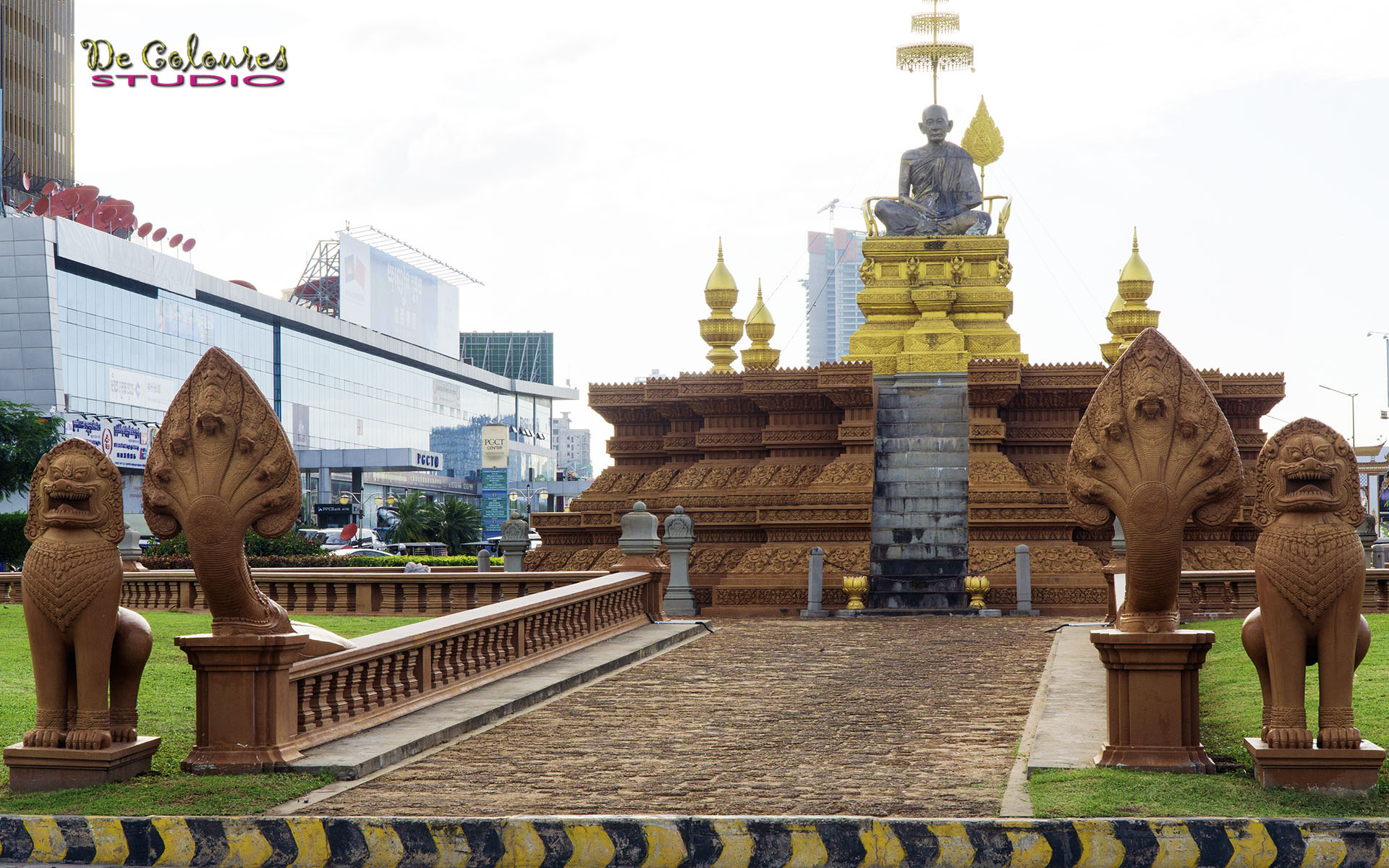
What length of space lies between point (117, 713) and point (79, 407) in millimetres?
65472

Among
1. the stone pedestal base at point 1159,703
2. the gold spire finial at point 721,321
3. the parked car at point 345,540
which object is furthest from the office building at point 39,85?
the stone pedestal base at point 1159,703

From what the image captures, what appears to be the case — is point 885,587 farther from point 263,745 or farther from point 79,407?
point 79,407

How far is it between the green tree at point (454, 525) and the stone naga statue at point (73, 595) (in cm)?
3522

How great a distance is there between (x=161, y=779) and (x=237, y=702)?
0.58 m

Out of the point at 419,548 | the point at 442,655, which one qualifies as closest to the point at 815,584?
the point at 442,655

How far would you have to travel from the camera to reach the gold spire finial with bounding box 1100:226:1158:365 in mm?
34469

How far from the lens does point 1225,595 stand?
1861cm

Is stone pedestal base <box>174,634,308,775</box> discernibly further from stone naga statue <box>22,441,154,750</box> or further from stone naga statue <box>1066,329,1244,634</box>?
stone naga statue <box>1066,329,1244,634</box>

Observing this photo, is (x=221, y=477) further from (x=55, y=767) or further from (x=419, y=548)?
(x=419, y=548)

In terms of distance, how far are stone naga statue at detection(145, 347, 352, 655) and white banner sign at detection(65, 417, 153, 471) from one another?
53.7 meters

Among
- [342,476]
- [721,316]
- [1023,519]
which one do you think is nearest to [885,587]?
[1023,519]

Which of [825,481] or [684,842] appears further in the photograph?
[825,481]

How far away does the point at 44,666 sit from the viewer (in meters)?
8.15

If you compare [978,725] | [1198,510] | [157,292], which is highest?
[157,292]
